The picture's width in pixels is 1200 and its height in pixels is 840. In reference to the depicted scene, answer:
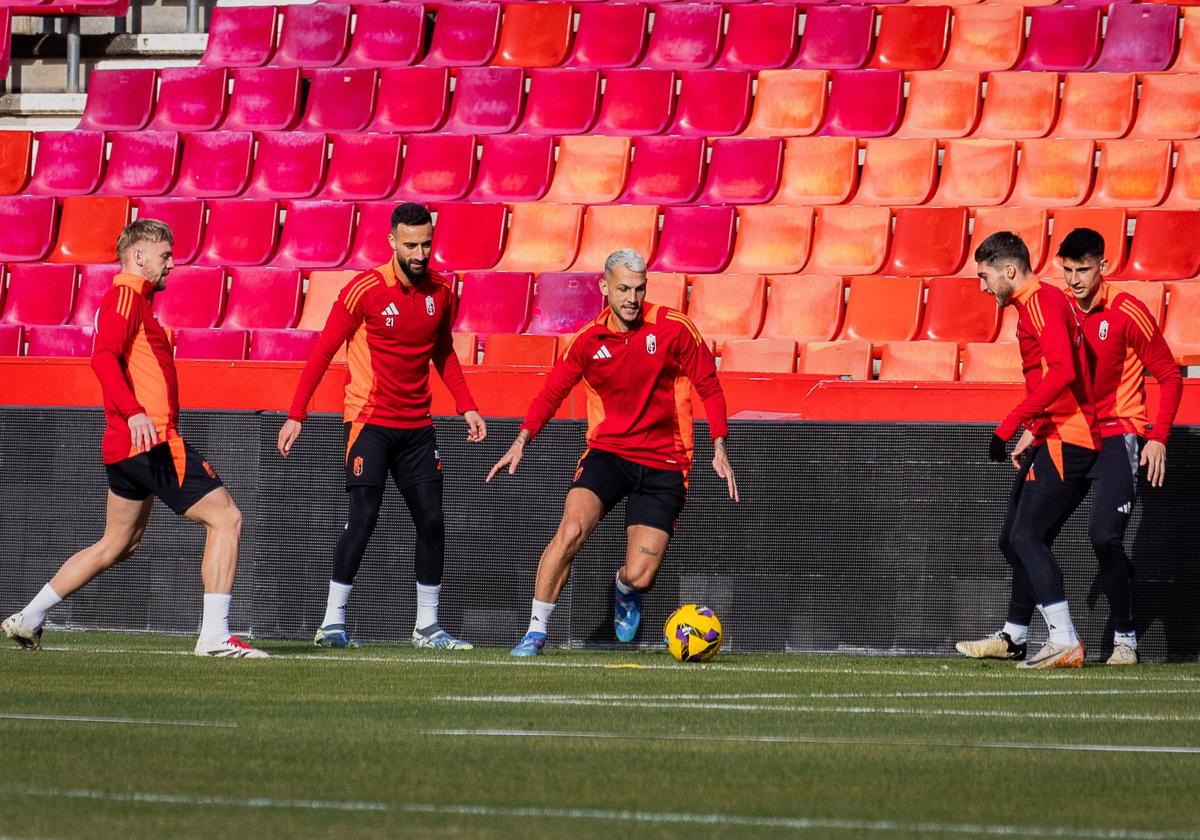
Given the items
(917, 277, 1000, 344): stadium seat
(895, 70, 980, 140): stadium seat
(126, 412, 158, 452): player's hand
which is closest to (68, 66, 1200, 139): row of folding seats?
(895, 70, 980, 140): stadium seat

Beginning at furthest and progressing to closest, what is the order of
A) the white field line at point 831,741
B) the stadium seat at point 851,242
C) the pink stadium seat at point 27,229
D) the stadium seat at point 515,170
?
1. the pink stadium seat at point 27,229
2. the stadium seat at point 515,170
3. the stadium seat at point 851,242
4. the white field line at point 831,741

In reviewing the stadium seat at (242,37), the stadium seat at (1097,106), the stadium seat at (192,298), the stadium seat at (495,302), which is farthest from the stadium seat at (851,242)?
the stadium seat at (242,37)

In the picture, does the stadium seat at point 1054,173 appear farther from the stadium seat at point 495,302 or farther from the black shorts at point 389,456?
the black shorts at point 389,456

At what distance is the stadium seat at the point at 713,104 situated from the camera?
53.3 ft

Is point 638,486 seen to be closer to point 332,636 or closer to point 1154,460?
point 332,636

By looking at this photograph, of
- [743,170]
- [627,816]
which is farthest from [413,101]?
[627,816]

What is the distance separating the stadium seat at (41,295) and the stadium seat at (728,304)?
480 cm

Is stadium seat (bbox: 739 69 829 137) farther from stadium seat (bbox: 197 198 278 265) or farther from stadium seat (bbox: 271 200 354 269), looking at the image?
stadium seat (bbox: 197 198 278 265)

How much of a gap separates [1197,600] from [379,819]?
652 cm

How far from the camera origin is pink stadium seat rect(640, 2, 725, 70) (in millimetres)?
17047

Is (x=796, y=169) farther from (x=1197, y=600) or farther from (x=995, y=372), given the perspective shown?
(x=1197, y=600)

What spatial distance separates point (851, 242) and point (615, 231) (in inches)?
69.4

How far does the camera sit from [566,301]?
46.9ft

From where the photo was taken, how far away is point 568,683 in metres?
7.98
